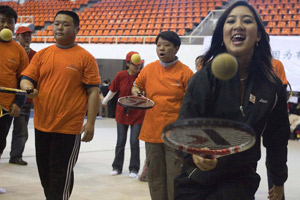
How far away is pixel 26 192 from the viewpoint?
14.8 ft

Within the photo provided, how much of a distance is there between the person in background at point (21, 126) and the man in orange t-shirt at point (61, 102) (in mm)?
2699

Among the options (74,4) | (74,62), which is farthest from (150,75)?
(74,4)

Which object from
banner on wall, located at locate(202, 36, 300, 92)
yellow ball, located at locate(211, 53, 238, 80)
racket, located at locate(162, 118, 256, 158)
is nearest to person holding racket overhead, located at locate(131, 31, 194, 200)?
racket, located at locate(162, 118, 256, 158)

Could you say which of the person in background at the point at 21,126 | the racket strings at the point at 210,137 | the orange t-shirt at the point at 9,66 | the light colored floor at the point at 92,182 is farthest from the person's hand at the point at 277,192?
the person in background at the point at 21,126

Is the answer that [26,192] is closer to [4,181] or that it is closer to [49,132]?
[4,181]

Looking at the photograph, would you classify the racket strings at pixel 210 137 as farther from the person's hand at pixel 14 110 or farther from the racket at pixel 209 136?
the person's hand at pixel 14 110

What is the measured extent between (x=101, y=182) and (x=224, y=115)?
3683 mm

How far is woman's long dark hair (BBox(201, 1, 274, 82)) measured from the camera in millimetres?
2010

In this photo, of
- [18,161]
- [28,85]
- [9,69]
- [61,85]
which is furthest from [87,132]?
[18,161]

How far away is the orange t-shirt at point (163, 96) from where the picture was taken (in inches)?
149

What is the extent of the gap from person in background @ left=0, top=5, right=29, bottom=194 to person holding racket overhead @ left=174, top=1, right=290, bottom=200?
250 centimetres

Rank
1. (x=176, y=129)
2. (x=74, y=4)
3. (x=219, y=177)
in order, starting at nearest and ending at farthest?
(x=176, y=129)
(x=219, y=177)
(x=74, y=4)

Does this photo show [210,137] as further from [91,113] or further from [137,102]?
[137,102]

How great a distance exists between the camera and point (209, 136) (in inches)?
60.7
